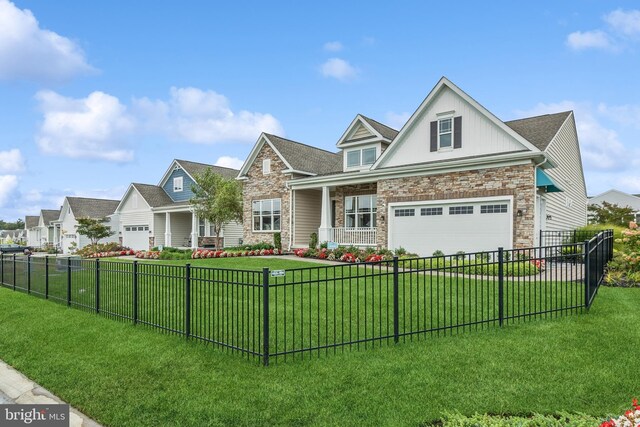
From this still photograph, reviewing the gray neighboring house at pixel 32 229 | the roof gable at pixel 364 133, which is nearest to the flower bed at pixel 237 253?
the roof gable at pixel 364 133

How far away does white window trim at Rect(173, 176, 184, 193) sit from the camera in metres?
36.0

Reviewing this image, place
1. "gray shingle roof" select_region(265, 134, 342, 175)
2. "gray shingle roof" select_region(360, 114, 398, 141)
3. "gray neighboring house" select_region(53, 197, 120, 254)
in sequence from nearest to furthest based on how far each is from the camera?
"gray shingle roof" select_region(360, 114, 398, 141) → "gray shingle roof" select_region(265, 134, 342, 175) → "gray neighboring house" select_region(53, 197, 120, 254)

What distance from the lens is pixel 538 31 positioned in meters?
12.9

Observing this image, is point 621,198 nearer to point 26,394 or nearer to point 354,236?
point 354,236

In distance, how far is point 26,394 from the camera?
16.5 feet

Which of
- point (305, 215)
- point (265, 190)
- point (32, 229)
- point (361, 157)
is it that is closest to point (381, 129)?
point (361, 157)

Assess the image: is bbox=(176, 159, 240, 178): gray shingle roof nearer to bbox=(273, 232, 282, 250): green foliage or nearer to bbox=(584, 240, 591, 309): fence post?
bbox=(273, 232, 282, 250): green foliage

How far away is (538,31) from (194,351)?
1380 centimetres

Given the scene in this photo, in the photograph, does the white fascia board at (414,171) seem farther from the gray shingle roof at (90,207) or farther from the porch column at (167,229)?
the gray shingle roof at (90,207)

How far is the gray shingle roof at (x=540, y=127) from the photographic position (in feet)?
57.6

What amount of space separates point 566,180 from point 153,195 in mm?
31899

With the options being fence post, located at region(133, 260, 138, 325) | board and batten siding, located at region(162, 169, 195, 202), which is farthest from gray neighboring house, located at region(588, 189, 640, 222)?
fence post, located at region(133, 260, 138, 325)

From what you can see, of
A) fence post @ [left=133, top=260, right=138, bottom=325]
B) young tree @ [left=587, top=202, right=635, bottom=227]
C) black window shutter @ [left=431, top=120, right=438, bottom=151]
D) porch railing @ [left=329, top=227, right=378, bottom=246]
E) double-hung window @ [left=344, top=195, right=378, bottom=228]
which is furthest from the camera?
young tree @ [left=587, top=202, right=635, bottom=227]

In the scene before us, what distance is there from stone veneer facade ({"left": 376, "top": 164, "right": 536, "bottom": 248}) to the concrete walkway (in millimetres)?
14396
